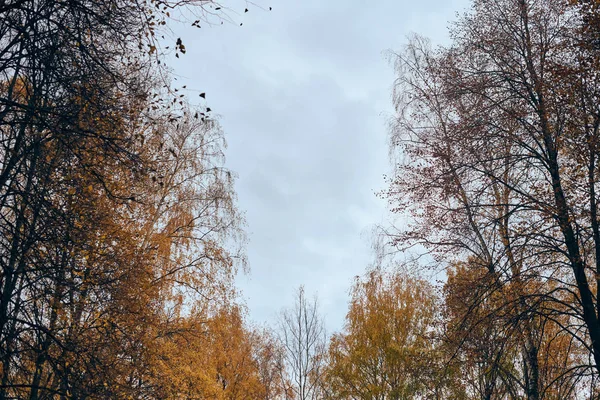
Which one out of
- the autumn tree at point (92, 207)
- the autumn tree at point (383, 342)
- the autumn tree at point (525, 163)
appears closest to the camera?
Answer: the autumn tree at point (92, 207)

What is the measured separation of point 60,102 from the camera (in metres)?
7.15

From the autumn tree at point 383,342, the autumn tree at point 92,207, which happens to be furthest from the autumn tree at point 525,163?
the autumn tree at point 383,342

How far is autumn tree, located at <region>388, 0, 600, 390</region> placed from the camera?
890 cm

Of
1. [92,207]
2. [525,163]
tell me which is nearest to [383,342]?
[525,163]

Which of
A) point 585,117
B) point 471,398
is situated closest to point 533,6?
point 585,117

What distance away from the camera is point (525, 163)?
1120cm

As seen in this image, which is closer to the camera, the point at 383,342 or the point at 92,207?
the point at 92,207

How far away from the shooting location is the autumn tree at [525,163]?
8.90 meters

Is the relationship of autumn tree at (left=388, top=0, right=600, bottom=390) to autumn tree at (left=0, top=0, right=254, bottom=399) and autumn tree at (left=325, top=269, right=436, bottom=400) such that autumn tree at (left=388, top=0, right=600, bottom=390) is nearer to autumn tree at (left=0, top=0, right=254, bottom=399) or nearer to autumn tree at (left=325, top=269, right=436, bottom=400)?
autumn tree at (left=0, top=0, right=254, bottom=399)

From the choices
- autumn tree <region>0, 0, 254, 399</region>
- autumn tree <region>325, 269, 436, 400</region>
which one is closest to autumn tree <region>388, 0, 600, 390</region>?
autumn tree <region>0, 0, 254, 399</region>

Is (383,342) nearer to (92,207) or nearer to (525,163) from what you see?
(525,163)

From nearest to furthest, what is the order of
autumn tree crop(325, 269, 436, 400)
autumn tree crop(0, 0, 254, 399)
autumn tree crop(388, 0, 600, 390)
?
autumn tree crop(0, 0, 254, 399)
autumn tree crop(388, 0, 600, 390)
autumn tree crop(325, 269, 436, 400)

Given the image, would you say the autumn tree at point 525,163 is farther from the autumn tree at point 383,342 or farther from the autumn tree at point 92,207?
the autumn tree at point 383,342

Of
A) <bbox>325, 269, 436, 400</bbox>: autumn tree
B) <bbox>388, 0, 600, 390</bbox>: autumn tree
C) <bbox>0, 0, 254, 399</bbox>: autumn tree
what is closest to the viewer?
<bbox>0, 0, 254, 399</bbox>: autumn tree
